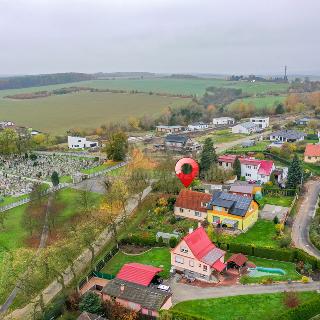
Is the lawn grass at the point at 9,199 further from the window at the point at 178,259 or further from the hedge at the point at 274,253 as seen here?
the hedge at the point at 274,253

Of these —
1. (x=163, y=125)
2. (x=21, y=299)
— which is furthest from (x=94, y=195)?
(x=163, y=125)

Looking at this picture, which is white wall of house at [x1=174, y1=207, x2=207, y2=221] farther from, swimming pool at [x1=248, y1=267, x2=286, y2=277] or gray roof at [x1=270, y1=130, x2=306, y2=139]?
gray roof at [x1=270, y1=130, x2=306, y2=139]

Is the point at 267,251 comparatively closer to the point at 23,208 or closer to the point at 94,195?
the point at 94,195

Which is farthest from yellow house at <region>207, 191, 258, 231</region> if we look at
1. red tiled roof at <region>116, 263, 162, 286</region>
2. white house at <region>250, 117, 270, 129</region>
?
white house at <region>250, 117, 270, 129</region>

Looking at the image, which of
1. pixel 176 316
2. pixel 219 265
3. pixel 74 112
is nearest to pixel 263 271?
pixel 219 265

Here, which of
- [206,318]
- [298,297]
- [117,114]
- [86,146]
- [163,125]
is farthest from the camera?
[117,114]

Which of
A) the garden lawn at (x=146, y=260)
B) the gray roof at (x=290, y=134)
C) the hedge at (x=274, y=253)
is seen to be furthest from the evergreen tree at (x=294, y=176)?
the gray roof at (x=290, y=134)
